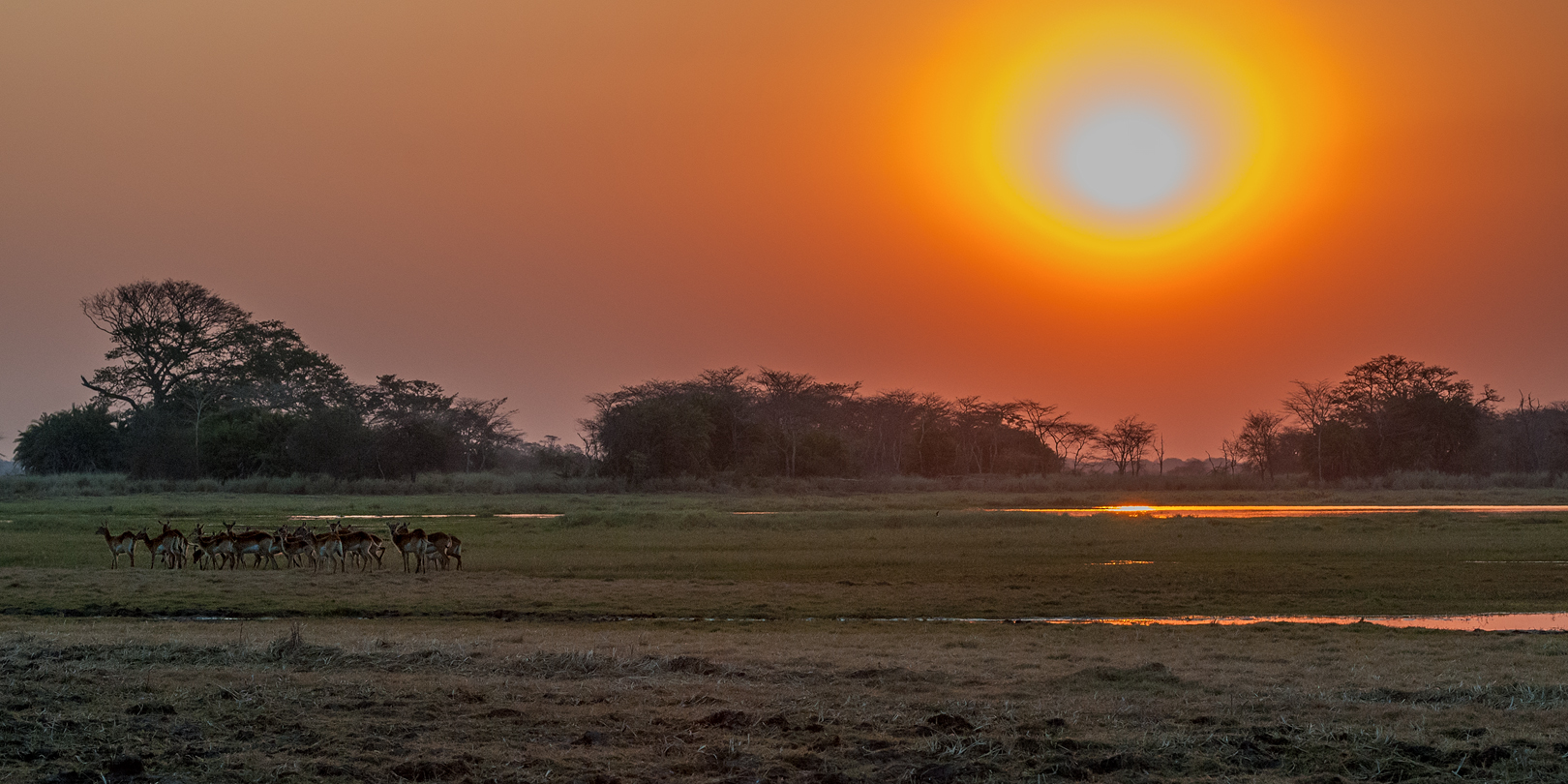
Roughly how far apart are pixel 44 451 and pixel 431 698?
82852mm

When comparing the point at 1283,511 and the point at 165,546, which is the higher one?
the point at 1283,511

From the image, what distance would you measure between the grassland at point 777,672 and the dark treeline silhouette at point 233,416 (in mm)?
42447

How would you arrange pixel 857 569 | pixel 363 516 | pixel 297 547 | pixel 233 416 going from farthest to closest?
pixel 233 416
pixel 363 516
pixel 297 547
pixel 857 569

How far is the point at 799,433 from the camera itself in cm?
8631

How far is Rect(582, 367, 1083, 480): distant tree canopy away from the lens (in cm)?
7238

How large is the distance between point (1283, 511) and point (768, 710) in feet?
143

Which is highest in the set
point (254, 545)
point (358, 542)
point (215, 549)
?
point (358, 542)

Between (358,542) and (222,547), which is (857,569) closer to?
(358,542)

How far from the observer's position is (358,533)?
26.9m

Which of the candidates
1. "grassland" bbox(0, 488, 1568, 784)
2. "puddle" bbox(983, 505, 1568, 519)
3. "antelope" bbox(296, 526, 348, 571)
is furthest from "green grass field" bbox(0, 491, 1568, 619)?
"puddle" bbox(983, 505, 1568, 519)

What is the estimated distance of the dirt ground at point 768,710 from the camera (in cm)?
814

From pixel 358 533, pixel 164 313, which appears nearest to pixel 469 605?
pixel 358 533

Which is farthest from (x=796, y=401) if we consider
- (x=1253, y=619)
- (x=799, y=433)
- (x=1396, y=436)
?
(x=1253, y=619)

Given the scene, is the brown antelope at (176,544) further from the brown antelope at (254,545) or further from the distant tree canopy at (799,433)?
the distant tree canopy at (799,433)
